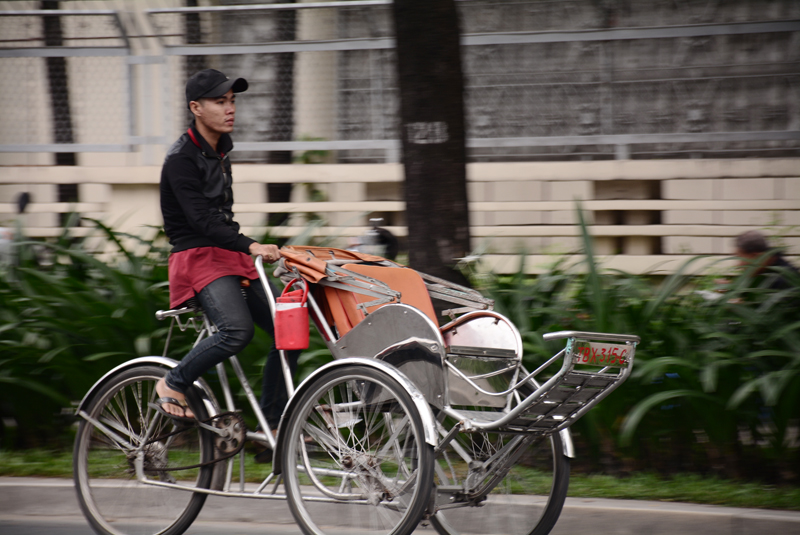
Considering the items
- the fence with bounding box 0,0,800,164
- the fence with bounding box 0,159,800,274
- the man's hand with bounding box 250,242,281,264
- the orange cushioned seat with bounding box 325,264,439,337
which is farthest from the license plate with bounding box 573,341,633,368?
the fence with bounding box 0,0,800,164

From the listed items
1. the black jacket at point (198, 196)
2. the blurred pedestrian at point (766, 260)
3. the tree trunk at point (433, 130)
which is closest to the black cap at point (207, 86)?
the black jacket at point (198, 196)

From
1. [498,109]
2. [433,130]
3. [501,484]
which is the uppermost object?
[498,109]

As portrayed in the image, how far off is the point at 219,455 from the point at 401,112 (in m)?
2.27

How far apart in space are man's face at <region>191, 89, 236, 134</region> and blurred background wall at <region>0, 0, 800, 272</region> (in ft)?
12.7

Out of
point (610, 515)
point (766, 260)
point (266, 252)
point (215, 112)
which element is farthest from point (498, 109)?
point (266, 252)

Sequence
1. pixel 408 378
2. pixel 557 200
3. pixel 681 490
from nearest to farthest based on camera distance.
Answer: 1. pixel 408 378
2. pixel 681 490
3. pixel 557 200

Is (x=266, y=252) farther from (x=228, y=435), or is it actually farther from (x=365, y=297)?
(x=228, y=435)

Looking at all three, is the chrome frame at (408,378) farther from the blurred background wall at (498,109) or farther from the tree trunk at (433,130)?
the blurred background wall at (498,109)

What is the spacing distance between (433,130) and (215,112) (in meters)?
1.59

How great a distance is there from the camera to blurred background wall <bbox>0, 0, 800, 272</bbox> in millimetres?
7941

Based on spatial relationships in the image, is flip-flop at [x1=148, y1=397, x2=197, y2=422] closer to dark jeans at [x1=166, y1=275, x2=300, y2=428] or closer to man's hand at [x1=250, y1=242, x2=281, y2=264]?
dark jeans at [x1=166, y1=275, x2=300, y2=428]

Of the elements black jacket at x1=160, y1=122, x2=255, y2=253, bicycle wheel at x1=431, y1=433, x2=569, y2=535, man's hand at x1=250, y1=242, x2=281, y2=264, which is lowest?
bicycle wheel at x1=431, y1=433, x2=569, y2=535

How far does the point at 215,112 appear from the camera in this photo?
12.2 feet

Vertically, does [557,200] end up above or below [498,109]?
below
